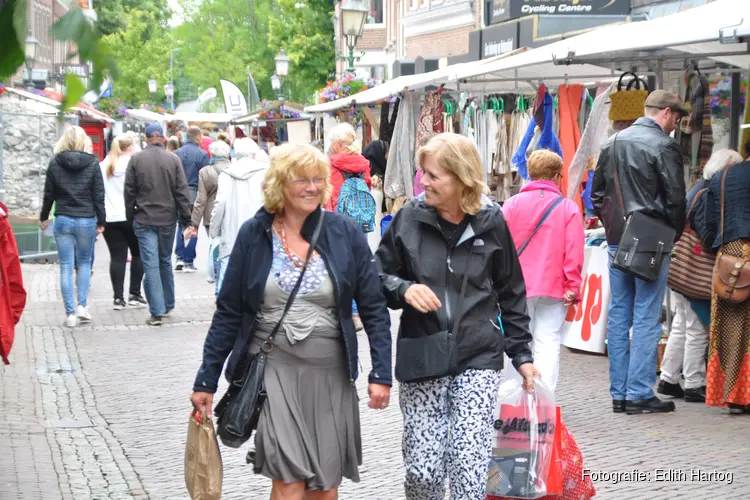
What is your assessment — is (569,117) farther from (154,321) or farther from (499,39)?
(499,39)

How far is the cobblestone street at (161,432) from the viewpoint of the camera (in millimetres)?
6746

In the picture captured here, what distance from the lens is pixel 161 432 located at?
27.3 feet

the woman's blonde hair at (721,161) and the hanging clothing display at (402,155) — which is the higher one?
the woman's blonde hair at (721,161)

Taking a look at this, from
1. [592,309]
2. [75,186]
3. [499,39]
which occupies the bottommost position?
[592,309]

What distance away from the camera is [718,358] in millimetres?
8492

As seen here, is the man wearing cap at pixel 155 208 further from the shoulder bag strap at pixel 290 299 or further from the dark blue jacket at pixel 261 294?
the shoulder bag strap at pixel 290 299

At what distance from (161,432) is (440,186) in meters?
4.01

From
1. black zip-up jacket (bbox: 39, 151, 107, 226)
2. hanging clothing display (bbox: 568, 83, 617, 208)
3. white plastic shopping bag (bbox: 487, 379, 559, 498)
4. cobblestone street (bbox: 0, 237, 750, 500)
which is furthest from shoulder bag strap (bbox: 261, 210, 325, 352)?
black zip-up jacket (bbox: 39, 151, 107, 226)

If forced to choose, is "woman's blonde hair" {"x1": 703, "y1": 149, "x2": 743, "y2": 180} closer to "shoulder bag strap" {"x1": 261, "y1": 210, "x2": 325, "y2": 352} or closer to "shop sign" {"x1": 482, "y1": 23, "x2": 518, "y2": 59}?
"shoulder bag strap" {"x1": 261, "y1": 210, "x2": 325, "y2": 352}

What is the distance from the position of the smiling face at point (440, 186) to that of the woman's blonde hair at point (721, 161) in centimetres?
407

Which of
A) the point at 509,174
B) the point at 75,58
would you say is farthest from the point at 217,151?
the point at 75,58

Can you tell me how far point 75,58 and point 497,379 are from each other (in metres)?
2.75

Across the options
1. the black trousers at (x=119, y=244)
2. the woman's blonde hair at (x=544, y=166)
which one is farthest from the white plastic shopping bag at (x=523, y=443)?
the black trousers at (x=119, y=244)

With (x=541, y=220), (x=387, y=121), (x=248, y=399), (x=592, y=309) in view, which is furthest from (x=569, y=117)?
(x=248, y=399)
